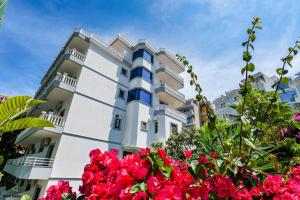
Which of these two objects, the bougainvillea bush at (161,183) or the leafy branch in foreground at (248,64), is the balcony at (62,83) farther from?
the leafy branch in foreground at (248,64)

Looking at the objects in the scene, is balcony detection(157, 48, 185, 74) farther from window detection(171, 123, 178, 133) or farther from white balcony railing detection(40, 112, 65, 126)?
white balcony railing detection(40, 112, 65, 126)

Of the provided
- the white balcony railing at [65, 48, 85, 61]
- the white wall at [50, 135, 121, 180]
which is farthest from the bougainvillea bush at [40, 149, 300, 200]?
the white balcony railing at [65, 48, 85, 61]

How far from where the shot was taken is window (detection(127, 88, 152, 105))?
15.8 m

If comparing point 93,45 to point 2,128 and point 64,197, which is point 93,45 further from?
point 64,197

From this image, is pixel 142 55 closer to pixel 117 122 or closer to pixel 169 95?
pixel 169 95

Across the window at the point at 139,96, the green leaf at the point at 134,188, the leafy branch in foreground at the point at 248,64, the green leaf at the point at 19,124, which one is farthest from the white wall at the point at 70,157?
the leafy branch in foreground at the point at 248,64

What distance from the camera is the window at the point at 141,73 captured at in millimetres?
17031

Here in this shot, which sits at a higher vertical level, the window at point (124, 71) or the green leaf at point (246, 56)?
the window at point (124, 71)

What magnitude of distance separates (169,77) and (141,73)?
4500mm

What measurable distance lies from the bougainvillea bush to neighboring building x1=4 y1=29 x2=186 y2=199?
32.9 feet

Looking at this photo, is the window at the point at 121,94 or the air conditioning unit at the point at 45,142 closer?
the air conditioning unit at the point at 45,142

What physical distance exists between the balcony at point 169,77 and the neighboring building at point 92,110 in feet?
0.42

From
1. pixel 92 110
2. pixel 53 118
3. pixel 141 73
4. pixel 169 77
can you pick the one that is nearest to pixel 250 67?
pixel 53 118

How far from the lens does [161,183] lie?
161 cm
